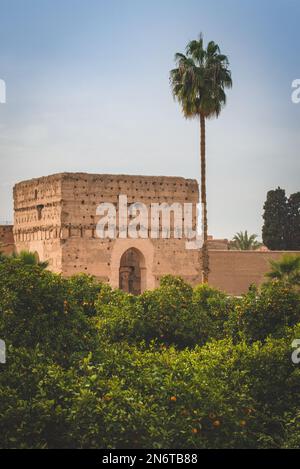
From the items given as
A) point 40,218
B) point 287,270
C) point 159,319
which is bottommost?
point 159,319

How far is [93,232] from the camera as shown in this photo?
29062mm

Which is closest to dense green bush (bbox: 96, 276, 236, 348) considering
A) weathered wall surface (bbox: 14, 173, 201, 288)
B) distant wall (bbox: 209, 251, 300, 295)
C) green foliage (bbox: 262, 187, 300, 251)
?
weathered wall surface (bbox: 14, 173, 201, 288)

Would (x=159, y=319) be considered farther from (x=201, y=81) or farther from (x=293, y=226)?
(x=293, y=226)

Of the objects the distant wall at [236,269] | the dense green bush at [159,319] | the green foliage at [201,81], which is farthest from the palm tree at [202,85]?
the dense green bush at [159,319]

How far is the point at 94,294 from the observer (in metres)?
14.1

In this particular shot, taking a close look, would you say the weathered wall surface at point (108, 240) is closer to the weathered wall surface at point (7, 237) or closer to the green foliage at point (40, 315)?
the weathered wall surface at point (7, 237)

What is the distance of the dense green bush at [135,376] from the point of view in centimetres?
888

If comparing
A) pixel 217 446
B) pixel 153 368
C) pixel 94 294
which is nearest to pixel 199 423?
pixel 217 446

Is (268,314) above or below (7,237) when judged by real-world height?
below

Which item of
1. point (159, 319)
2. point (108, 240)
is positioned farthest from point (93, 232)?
point (159, 319)

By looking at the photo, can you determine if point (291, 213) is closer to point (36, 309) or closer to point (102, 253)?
point (102, 253)

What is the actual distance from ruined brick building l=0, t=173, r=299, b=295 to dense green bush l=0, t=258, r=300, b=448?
16.2 meters

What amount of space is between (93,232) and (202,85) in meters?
6.02

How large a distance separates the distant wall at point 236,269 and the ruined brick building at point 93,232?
4902mm
